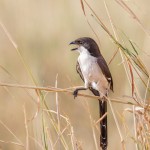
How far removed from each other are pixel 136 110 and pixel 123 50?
0.94ft

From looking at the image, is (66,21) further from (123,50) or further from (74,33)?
(123,50)

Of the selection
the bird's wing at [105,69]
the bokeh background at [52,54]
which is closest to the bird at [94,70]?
the bird's wing at [105,69]

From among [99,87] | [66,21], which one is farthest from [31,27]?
[99,87]

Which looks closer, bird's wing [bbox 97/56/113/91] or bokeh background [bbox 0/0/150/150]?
bird's wing [bbox 97/56/113/91]

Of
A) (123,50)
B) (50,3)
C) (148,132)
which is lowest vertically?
(148,132)

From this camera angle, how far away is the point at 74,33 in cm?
779


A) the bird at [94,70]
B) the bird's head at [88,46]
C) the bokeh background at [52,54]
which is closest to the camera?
the bird at [94,70]

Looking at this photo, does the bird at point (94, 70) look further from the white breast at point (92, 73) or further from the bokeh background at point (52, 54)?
the bokeh background at point (52, 54)

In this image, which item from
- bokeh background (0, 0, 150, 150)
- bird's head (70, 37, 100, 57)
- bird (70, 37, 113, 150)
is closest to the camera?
bird (70, 37, 113, 150)

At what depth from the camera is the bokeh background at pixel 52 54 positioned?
6652 mm

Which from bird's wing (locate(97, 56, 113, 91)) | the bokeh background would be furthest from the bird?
the bokeh background

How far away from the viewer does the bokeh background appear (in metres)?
6.65

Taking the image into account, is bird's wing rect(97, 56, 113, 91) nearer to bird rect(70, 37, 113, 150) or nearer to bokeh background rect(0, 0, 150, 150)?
bird rect(70, 37, 113, 150)

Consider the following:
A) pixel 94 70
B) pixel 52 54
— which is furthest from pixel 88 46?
pixel 52 54
